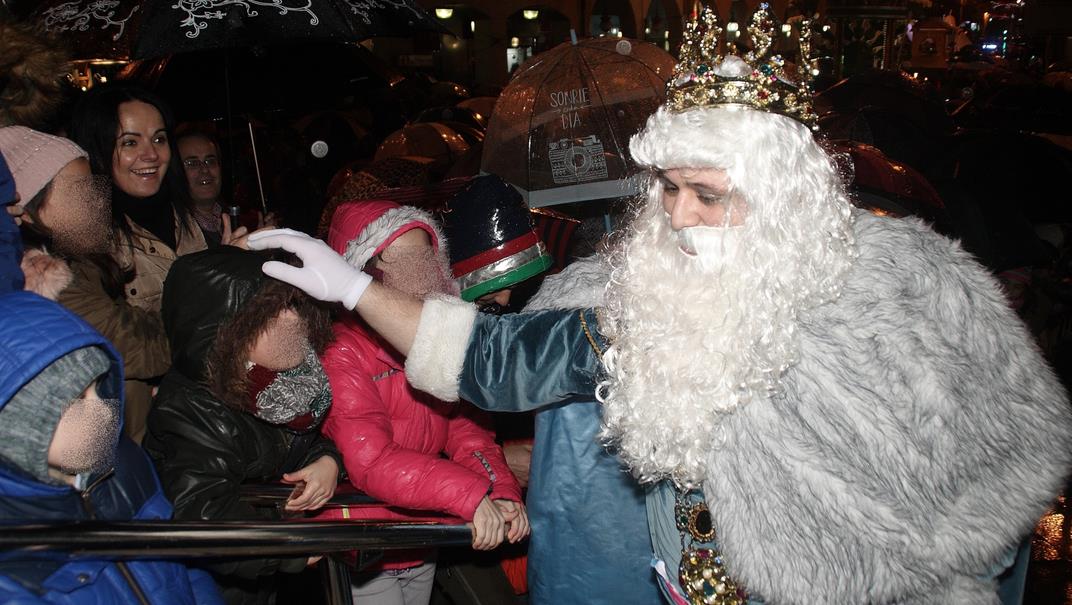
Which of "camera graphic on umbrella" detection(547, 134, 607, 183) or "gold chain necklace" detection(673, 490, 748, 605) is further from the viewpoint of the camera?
"camera graphic on umbrella" detection(547, 134, 607, 183)

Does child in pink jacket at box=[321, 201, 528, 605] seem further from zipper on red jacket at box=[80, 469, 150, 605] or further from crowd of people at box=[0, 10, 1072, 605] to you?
zipper on red jacket at box=[80, 469, 150, 605]

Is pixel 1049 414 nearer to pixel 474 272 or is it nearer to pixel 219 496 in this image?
pixel 474 272

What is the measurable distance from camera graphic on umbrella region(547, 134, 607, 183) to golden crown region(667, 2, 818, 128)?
2895mm

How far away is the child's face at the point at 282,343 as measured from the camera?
256 cm

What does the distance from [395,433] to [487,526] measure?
60 centimetres

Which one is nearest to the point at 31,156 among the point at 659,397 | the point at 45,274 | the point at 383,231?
the point at 45,274

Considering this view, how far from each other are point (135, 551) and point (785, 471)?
1462 millimetres

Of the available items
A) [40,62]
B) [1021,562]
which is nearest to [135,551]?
[1021,562]

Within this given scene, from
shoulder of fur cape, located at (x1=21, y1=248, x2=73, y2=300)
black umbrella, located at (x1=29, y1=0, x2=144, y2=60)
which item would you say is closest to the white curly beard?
shoulder of fur cape, located at (x1=21, y1=248, x2=73, y2=300)

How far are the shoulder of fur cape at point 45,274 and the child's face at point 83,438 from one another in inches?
43.7

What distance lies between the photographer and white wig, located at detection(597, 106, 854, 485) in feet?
6.53

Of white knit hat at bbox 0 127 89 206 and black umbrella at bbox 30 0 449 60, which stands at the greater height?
black umbrella at bbox 30 0 449 60

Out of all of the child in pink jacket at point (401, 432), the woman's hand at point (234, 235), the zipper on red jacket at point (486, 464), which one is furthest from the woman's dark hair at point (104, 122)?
the zipper on red jacket at point (486, 464)

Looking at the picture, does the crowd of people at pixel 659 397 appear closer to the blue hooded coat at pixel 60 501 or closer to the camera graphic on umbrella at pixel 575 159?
the blue hooded coat at pixel 60 501
